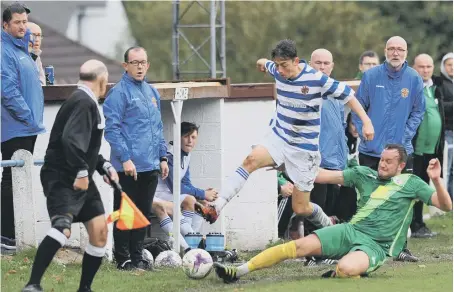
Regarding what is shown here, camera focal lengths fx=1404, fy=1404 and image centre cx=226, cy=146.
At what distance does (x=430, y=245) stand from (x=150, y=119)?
4934mm

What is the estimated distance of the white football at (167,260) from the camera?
47.6ft

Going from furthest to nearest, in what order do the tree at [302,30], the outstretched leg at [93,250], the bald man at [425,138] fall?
the tree at [302,30] < the bald man at [425,138] < the outstretched leg at [93,250]

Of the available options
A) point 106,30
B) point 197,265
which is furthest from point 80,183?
point 106,30

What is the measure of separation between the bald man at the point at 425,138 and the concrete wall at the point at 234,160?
237 cm

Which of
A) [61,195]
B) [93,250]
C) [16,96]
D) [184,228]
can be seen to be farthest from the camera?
[184,228]

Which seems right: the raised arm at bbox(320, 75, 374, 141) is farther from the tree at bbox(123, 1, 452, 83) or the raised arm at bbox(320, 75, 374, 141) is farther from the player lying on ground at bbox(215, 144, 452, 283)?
the tree at bbox(123, 1, 452, 83)

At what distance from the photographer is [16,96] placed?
45.5 ft

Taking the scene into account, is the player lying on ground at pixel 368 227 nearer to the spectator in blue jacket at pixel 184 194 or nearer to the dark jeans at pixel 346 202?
the spectator in blue jacket at pixel 184 194

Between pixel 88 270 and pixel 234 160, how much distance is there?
5.19 meters

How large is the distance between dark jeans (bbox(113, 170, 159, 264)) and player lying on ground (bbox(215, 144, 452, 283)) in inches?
50.0

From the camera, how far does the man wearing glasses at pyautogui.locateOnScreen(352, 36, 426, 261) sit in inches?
643

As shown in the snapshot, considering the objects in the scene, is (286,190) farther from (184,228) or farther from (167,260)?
(167,260)

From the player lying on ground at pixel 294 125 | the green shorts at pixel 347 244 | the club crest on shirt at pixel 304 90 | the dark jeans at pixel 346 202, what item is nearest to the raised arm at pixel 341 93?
the player lying on ground at pixel 294 125

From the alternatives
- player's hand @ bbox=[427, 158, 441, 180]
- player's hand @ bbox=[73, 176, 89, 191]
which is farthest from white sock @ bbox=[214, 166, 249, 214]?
player's hand @ bbox=[73, 176, 89, 191]
